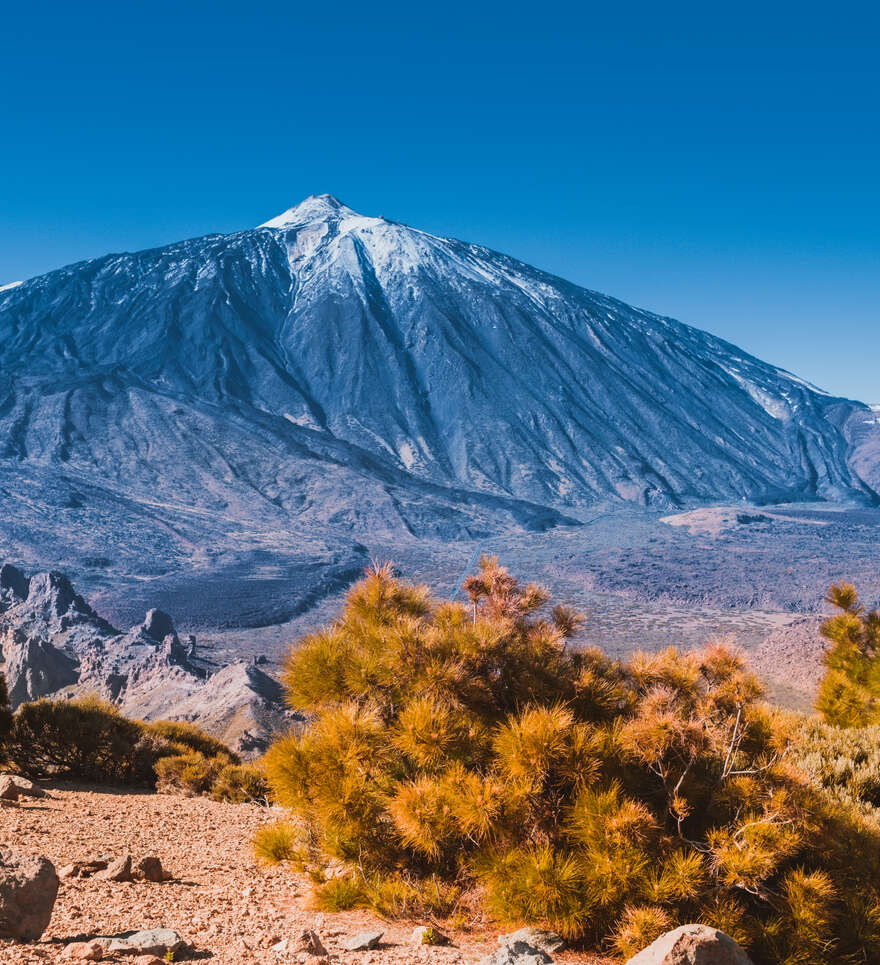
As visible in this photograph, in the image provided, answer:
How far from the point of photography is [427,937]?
3965 millimetres

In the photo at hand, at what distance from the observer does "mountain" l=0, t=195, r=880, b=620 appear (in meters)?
59.6

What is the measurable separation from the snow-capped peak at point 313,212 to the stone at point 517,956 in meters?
148

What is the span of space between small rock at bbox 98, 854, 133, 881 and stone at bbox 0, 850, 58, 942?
50.5 inches

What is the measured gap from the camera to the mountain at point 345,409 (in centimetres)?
5962

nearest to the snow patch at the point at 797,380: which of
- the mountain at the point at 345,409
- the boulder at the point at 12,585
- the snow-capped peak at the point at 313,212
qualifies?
the mountain at the point at 345,409

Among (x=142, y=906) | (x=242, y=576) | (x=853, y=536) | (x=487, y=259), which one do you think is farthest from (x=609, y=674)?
(x=487, y=259)

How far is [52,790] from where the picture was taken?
24.7 feet

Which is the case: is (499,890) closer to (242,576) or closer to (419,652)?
(419,652)

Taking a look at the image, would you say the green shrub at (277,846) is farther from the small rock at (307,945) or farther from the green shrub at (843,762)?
the green shrub at (843,762)

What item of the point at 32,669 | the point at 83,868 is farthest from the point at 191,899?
the point at 32,669

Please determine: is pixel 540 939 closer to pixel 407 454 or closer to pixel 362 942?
pixel 362 942

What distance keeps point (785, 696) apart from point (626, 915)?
2059 cm

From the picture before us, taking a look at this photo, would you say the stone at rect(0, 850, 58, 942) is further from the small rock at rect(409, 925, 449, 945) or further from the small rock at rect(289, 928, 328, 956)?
the small rock at rect(409, 925, 449, 945)

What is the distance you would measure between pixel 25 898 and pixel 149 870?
1.59 metres
